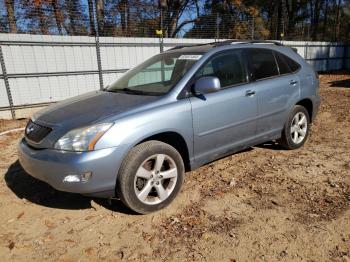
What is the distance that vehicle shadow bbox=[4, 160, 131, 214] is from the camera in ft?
11.8

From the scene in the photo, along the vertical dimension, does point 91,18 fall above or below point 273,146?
above

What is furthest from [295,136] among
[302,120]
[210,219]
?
[210,219]

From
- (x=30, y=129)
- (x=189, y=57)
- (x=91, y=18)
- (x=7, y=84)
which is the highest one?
(x=91, y=18)

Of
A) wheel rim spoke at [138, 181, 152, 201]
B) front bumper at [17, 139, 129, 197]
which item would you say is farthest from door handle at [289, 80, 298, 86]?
front bumper at [17, 139, 129, 197]

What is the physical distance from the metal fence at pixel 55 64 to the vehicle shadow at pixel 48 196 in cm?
474

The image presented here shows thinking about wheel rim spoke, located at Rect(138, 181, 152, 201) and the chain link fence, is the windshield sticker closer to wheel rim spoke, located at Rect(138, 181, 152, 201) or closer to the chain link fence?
wheel rim spoke, located at Rect(138, 181, 152, 201)

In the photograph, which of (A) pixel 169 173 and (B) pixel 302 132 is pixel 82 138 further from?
(B) pixel 302 132

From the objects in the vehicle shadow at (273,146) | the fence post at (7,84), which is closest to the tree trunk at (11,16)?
the fence post at (7,84)

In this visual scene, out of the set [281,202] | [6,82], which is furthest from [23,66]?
[281,202]

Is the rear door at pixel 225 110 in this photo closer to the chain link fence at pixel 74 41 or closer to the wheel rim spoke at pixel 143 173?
→ the wheel rim spoke at pixel 143 173

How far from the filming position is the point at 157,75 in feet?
14.3

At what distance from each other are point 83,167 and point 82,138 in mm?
265

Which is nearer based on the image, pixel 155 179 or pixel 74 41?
pixel 155 179

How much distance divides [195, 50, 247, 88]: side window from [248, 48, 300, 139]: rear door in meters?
0.19
